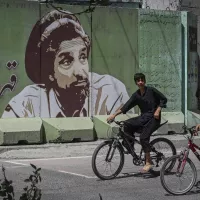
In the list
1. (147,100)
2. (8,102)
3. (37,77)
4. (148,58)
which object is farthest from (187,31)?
(147,100)

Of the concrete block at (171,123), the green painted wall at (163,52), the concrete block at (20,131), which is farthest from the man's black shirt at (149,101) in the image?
the green painted wall at (163,52)

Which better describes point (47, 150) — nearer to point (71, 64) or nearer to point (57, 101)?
point (57, 101)

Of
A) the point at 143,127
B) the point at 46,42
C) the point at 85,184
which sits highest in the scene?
the point at 46,42

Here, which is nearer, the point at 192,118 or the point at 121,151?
the point at 121,151

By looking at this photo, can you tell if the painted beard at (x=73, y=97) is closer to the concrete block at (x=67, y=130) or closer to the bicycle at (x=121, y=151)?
the concrete block at (x=67, y=130)

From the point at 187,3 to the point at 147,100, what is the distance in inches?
400

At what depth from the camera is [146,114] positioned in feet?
28.1

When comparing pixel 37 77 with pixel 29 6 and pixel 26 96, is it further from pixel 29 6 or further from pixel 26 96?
pixel 29 6

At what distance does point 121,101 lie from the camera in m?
14.9

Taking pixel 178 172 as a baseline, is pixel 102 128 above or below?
below

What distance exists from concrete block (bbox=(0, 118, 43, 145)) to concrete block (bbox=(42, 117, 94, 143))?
30 cm

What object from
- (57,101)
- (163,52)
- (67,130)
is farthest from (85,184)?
(163,52)

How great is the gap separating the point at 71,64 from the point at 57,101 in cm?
119

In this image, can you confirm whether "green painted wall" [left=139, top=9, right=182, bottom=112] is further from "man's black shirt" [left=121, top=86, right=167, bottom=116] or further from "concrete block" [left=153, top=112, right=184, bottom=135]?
"man's black shirt" [left=121, top=86, right=167, bottom=116]
